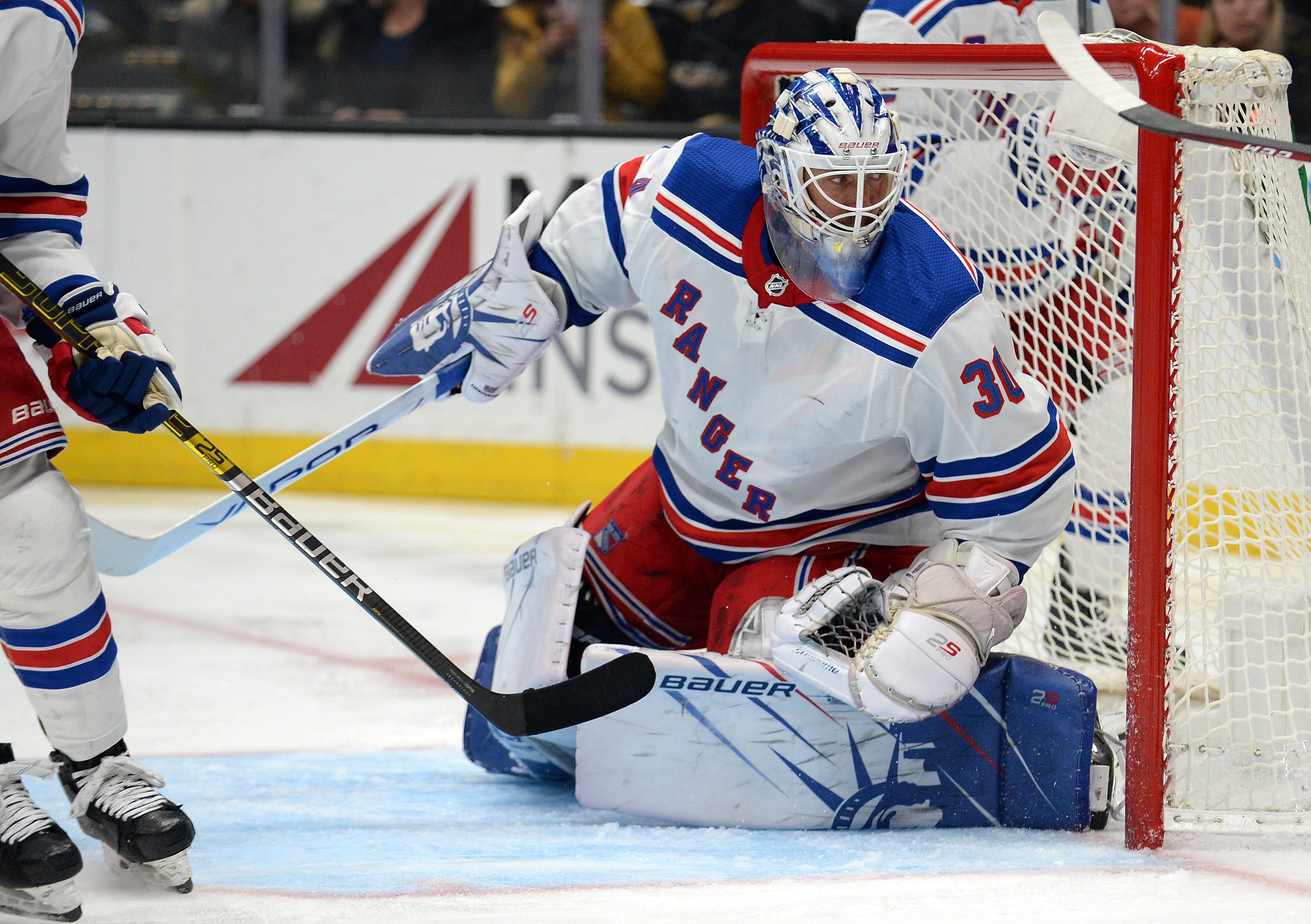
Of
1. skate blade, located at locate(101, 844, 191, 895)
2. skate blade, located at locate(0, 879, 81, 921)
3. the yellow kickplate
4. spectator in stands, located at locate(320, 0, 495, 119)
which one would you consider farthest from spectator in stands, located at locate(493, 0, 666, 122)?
skate blade, located at locate(0, 879, 81, 921)

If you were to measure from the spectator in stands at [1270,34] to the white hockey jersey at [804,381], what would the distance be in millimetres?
3033

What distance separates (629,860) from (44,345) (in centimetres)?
92

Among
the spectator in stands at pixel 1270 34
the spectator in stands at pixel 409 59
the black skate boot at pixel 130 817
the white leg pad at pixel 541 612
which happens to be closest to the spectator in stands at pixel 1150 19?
the spectator in stands at pixel 1270 34

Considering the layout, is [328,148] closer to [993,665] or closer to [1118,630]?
[1118,630]

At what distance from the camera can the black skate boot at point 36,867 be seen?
1.63 meters

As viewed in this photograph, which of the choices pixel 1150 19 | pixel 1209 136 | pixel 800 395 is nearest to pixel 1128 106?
pixel 1209 136

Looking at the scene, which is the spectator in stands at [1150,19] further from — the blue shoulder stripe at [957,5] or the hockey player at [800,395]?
the hockey player at [800,395]

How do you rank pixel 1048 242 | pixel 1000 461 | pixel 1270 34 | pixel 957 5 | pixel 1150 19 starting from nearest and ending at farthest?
pixel 1000 461 → pixel 1048 242 → pixel 957 5 → pixel 1150 19 → pixel 1270 34

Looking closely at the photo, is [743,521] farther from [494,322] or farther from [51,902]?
[51,902]

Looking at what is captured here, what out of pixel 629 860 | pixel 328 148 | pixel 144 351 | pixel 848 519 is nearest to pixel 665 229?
pixel 848 519

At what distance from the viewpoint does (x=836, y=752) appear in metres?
1.96

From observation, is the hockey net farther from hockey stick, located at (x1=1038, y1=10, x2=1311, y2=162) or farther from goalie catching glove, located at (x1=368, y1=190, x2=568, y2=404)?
goalie catching glove, located at (x1=368, y1=190, x2=568, y2=404)

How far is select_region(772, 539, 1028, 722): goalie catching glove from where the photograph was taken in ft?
5.90

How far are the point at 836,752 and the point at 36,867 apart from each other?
0.94 metres
